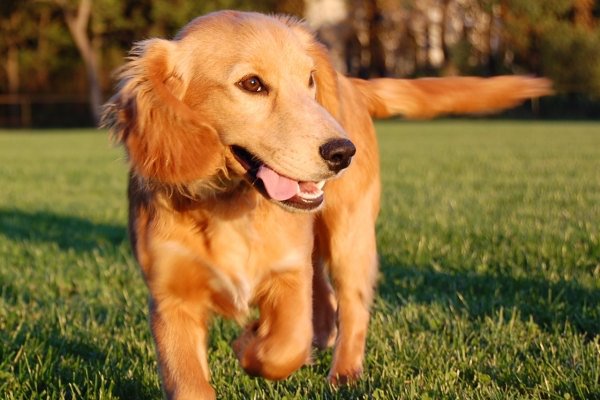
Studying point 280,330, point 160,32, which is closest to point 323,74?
point 280,330

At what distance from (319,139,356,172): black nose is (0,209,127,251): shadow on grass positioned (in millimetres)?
3994

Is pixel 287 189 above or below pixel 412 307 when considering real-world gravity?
Answer: above

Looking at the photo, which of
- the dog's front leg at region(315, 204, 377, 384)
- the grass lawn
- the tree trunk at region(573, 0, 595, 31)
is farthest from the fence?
the dog's front leg at region(315, 204, 377, 384)

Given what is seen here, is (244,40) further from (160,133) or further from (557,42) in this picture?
(557,42)

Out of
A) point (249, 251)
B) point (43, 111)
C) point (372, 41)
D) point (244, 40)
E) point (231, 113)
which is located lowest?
point (43, 111)

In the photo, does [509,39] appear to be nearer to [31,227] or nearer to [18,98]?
[18,98]

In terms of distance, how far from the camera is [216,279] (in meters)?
3.09

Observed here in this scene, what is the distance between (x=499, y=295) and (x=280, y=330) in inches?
68.8

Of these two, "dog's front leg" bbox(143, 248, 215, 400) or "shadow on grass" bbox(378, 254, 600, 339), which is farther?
"shadow on grass" bbox(378, 254, 600, 339)

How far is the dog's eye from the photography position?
309cm

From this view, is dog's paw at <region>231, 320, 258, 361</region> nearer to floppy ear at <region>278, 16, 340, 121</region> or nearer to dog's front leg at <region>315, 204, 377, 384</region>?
dog's front leg at <region>315, 204, 377, 384</region>

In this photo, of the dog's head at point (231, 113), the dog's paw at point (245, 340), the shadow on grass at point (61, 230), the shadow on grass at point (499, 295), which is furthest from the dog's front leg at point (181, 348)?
the shadow on grass at point (61, 230)

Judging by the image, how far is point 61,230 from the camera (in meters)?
7.49

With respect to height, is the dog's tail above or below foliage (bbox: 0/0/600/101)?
above
